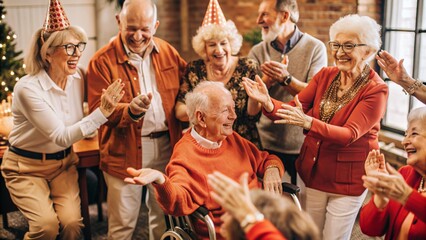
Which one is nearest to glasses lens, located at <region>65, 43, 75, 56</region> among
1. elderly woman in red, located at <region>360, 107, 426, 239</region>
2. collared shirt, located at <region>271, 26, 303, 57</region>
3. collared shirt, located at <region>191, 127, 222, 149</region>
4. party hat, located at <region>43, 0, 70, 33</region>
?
party hat, located at <region>43, 0, 70, 33</region>

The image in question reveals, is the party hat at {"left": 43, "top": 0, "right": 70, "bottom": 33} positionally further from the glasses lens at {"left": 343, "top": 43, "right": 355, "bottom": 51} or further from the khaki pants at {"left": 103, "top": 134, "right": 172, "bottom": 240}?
the glasses lens at {"left": 343, "top": 43, "right": 355, "bottom": 51}

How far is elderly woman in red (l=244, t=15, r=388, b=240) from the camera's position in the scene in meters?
2.62

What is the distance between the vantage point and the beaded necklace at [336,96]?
8.89 ft

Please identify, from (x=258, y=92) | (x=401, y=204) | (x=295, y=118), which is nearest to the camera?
(x=401, y=204)

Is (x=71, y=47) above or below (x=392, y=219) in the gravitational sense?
above

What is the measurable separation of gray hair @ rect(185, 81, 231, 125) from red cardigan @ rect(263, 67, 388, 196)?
0.30 m

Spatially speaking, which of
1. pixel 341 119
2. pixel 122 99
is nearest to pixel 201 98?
pixel 122 99

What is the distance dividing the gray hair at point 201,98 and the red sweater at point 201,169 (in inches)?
5.0

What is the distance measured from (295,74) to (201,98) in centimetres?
78

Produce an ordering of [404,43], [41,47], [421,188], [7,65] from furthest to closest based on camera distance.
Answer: [7,65], [404,43], [41,47], [421,188]

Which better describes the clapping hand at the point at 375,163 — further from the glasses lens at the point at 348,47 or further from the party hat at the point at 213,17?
the party hat at the point at 213,17

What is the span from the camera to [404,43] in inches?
165

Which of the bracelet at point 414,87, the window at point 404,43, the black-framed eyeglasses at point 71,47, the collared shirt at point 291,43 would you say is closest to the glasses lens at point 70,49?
the black-framed eyeglasses at point 71,47

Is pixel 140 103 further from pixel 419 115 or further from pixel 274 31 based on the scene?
pixel 419 115
